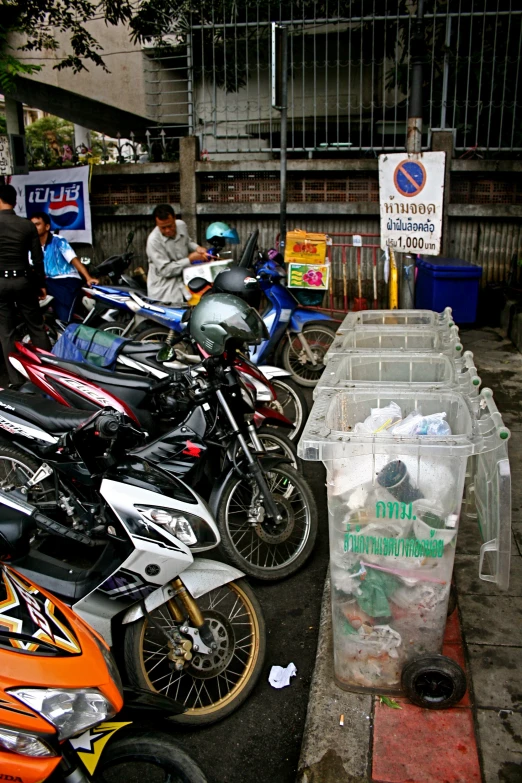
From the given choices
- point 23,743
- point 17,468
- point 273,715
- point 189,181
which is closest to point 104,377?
point 17,468

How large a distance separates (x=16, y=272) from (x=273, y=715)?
5.04m

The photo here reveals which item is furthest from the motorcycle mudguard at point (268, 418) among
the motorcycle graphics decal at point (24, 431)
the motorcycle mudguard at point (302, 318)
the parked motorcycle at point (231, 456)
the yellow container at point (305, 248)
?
the yellow container at point (305, 248)

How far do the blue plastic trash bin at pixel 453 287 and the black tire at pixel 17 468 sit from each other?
514 cm

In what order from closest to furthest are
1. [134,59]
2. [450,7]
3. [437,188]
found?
1. [437,188]
2. [450,7]
3. [134,59]

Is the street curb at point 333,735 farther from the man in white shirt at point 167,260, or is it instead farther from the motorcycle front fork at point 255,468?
the man in white shirt at point 167,260

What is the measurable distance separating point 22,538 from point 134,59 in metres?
12.8

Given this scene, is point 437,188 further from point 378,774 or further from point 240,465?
point 378,774

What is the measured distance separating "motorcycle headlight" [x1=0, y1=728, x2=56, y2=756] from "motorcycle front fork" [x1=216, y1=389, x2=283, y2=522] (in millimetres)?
2024

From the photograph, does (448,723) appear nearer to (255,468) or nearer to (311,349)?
(255,468)

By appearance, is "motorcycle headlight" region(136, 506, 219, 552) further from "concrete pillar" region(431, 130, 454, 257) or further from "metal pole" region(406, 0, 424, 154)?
"concrete pillar" region(431, 130, 454, 257)

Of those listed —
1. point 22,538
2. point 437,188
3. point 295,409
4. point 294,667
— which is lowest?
point 294,667

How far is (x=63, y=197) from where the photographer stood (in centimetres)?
1041

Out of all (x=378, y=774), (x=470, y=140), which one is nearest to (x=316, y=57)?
(x=470, y=140)

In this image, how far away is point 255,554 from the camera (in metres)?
4.39
